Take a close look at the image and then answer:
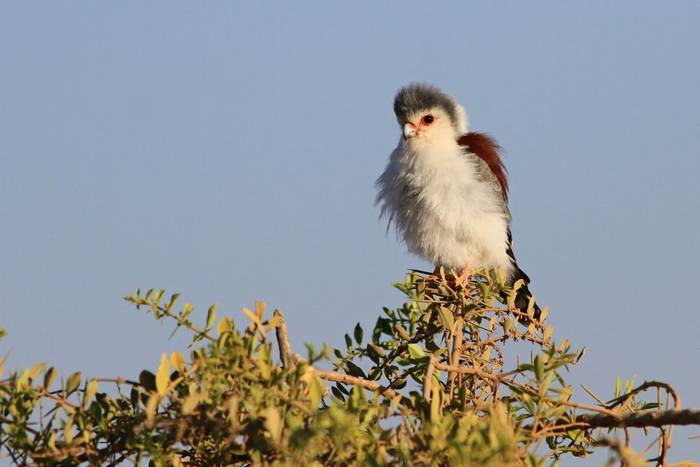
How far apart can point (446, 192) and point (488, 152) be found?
0.60 meters

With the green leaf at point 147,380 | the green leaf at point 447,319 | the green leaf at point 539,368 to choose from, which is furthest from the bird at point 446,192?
the green leaf at point 147,380

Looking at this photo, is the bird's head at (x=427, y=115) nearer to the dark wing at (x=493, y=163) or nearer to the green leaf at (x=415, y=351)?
the dark wing at (x=493, y=163)

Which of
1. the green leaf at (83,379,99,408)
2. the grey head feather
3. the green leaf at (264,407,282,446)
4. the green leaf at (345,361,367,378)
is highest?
the grey head feather

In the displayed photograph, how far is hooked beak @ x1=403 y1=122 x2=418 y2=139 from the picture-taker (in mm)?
6641

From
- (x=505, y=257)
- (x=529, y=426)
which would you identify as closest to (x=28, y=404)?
(x=529, y=426)

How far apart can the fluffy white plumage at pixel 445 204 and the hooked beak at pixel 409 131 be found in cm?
3

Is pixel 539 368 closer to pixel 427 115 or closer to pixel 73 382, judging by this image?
pixel 73 382

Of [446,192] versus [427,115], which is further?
[427,115]

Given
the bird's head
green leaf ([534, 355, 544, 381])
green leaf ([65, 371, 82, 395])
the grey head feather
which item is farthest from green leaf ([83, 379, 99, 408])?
the grey head feather

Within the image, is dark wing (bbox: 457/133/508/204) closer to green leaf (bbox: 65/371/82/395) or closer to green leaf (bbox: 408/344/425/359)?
green leaf (bbox: 408/344/425/359)

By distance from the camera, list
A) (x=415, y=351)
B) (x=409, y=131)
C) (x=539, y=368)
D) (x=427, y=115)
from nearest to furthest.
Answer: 1. (x=539, y=368)
2. (x=415, y=351)
3. (x=409, y=131)
4. (x=427, y=115)

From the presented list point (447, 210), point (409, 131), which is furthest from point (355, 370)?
point (409, 131)

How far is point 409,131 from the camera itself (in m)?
6.65

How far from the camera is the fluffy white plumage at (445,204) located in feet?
20.7
